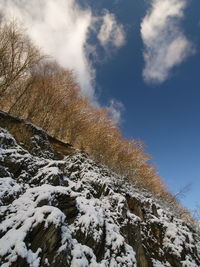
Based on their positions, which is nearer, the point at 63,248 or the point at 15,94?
the point at 63,248

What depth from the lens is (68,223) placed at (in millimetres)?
5566

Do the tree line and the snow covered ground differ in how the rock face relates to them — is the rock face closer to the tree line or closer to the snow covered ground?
the snow covered ground

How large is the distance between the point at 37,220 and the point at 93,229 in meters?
2.05

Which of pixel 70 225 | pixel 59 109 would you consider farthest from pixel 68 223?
pixel 59 109

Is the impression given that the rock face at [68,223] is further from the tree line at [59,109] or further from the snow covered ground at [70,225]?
the tree line at [59,109]

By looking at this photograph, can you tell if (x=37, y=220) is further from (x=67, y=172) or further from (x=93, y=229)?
(x=67, y=172)

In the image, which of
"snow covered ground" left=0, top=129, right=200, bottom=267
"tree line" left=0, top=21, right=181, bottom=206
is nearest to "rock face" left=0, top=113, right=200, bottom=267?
"snow covered ground" left=0, top=129, right=200, bottom=267

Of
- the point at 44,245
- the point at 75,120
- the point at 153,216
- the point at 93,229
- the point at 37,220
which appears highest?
the point at 75,120

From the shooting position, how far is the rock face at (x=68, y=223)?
430 centimetres

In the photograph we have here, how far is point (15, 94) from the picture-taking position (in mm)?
17828

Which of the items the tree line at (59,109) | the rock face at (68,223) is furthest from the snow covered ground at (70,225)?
the tree line at (59,109)

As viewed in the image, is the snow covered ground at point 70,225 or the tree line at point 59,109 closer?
the snow covered ground at point 70,225

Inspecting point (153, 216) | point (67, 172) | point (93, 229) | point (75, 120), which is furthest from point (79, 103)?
point (93, 229)

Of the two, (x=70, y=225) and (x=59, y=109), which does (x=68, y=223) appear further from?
(x=59, y=109)
